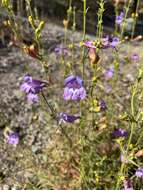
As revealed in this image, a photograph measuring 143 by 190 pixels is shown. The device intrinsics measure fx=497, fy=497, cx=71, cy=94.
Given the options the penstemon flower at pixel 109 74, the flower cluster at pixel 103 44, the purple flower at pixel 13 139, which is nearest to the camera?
the flower cluster at pixel 103 44

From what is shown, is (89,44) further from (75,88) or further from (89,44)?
(75,88)

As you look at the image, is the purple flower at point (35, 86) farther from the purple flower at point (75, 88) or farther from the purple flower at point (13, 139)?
the purple flower at point (13, 139)

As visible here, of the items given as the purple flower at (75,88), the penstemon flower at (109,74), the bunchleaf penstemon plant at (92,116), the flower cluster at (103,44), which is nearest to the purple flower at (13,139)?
the bunchleaf penstemon plant at (92,116)

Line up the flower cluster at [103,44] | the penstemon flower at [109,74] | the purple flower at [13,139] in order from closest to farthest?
the flower cluster at [103,44]
the purple flower at [13,139]
the penstemon flower at [109,74]

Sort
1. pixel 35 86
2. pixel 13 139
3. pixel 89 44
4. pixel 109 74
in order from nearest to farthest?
pixel 89 44, pixel 35 86, pixel 13 139, pixel 109 74

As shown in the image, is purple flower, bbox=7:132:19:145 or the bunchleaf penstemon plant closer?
the bunchleaf penstemon plant

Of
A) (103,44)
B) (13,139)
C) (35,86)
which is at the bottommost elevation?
(13,139)

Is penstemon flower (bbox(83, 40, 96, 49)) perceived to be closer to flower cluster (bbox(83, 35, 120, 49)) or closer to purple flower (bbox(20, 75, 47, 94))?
flower cluster (bbox(83, 35, 120, 49))

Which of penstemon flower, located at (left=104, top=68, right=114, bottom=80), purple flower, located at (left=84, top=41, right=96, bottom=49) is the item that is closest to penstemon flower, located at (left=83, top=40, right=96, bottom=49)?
purple flower, located at (left=84, top=41, right=96, bottom=49)

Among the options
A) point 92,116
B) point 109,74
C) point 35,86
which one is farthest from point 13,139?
point 109,74

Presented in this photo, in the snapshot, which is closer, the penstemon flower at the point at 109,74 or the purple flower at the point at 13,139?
the purple flower at the point at 13,139

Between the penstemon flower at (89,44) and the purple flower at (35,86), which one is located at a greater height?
the penstemon flower at (89,44)
